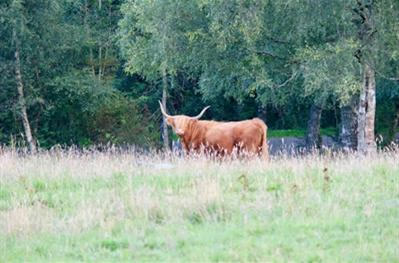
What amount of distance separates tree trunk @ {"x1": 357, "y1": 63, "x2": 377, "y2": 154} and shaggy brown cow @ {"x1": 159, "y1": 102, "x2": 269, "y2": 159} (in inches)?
151

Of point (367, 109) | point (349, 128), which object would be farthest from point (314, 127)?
point (367, 109)

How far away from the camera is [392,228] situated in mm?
9617

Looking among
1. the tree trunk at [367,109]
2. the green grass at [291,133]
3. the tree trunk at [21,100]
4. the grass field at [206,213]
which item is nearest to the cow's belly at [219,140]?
the tree trunk at [367,109]

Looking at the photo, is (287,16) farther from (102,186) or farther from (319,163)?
(102,186)

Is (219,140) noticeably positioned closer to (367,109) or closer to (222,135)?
(222,135)

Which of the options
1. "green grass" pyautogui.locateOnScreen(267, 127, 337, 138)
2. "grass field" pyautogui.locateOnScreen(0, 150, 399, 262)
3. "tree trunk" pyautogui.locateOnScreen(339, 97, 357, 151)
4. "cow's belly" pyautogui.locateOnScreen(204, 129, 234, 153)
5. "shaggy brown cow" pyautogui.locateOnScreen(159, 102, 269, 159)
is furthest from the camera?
"green grass" pyautogui.locateOnScreen(267, 127, 337, 138)

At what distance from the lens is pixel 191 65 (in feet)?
88.2

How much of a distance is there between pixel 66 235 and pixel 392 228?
12.2ft

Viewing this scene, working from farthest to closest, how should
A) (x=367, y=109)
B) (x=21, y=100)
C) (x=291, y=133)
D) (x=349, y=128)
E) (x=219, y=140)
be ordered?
(x=291, y=133)
(x=21, y=100)
(x=349, y=128)
(x=367, y=109)
(x=219, y=140)

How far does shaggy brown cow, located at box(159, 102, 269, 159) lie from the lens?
19.8m

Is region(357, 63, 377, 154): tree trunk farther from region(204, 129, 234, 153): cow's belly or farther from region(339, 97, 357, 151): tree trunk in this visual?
region(339, 97, 357, 151): tree trunk

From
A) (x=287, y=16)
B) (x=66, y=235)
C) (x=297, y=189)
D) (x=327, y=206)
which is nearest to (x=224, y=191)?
(x=297, y=189)

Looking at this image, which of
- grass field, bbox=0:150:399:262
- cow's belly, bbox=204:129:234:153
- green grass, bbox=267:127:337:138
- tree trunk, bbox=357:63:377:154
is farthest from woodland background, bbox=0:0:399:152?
grass field, bbox=0:150:399:262

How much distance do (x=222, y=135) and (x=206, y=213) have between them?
9678 millimetres
